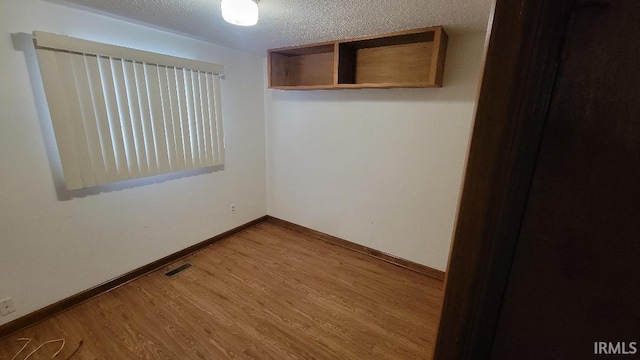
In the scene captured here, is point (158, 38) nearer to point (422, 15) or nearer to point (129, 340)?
point (422, 15)

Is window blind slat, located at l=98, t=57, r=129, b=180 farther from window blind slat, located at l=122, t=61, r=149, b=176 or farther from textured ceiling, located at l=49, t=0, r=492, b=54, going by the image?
textured ceiling, located at l=49, t=0, r=492, b=54

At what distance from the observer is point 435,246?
91.1 inches

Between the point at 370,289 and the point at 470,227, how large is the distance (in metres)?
1.98

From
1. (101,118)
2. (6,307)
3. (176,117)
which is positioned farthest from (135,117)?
(6,307)

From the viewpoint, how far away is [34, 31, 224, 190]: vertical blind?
1.63 meters

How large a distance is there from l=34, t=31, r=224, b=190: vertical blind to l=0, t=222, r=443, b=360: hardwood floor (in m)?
0.94

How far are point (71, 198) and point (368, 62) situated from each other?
2.54m

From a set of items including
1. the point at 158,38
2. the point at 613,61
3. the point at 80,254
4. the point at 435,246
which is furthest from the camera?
the point at 435,246

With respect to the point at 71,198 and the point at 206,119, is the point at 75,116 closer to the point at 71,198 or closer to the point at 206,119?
the point at 71,198

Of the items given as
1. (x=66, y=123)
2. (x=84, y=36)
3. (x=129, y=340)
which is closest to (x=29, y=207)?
(x=66, y=123)

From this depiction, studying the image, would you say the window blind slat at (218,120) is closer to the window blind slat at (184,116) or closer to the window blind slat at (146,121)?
the window blind slat at (184,116)

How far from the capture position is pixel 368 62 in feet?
7.69

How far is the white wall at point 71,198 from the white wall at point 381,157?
2.51 ft

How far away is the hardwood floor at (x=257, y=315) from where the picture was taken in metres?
1.59
